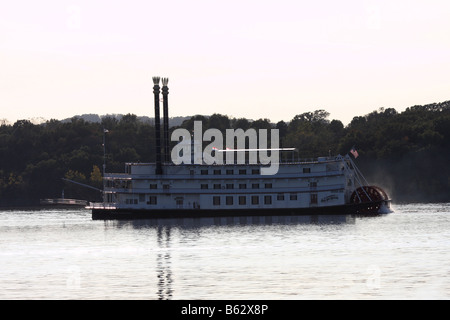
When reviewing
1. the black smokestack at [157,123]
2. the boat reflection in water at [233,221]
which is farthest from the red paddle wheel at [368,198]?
the black smokestack at [157,123]

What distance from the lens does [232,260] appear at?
66.4 meters

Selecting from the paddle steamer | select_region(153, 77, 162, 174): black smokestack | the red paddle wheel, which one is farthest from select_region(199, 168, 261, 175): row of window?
the red paddle wheel

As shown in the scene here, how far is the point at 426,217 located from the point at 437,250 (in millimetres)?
41551

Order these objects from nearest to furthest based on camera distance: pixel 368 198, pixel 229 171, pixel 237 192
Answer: pixel 229 171 < pixel 237 192 < pixel 368 198

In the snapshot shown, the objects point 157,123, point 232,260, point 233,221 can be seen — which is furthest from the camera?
point 157,123

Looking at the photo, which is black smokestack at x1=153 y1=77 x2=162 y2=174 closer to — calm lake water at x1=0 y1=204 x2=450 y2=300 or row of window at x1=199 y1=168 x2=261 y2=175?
row of window at x1=199 y1=168 x2=261 y2=175

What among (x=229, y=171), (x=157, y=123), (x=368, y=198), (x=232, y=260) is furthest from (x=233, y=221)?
(x=232, y=260)

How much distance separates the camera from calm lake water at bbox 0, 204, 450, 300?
5072 centimetres

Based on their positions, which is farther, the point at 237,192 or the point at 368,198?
the point at 368,198

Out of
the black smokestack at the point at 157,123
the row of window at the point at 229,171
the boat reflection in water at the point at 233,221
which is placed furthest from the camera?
the black smokestack at the point at 157,123

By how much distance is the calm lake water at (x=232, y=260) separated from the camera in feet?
166

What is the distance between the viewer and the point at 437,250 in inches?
2771

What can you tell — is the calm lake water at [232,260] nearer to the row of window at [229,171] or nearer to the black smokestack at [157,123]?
the row of window at [229,171]

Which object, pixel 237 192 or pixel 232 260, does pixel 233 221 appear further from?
pixel 232 260
